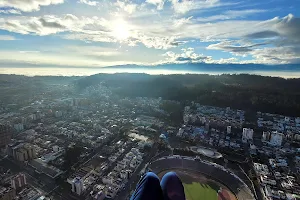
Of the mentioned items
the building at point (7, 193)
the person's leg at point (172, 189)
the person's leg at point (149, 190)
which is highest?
the person's leg at point (149, 190)

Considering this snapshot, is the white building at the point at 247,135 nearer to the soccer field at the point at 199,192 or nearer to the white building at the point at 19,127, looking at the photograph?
the soccer field at the point at 199,192

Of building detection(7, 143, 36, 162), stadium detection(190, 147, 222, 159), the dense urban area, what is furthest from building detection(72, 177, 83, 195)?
stadium detection(190, 147, 222, 159)

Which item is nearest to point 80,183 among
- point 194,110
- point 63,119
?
point 63,119

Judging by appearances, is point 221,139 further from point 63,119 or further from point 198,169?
point 63,119

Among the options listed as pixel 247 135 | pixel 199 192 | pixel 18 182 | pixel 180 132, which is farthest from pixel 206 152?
pixel 18 182

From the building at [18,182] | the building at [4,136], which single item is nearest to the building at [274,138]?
the building at [18,182]

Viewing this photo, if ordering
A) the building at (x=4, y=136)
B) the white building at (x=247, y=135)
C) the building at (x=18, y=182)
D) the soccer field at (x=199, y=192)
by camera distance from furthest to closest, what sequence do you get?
1. the white building at (x=247, y=135)
2. the building at (x=4, y=136)
3. the soccer field at (x=199, y=192)
4. the building at (x=18, y=182)

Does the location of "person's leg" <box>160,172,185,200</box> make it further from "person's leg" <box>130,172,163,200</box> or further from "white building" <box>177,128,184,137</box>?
"white building" <box>177,128,184,137</box>

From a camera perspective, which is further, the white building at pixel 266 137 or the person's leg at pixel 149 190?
the white building at pixel 266 137
